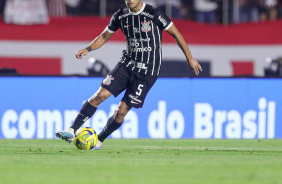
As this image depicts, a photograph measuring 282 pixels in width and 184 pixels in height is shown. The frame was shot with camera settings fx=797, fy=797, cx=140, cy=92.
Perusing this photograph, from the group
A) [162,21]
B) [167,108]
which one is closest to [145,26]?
[162,21]

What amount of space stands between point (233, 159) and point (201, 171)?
1.62m

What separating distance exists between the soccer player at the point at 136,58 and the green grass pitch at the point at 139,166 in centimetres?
63

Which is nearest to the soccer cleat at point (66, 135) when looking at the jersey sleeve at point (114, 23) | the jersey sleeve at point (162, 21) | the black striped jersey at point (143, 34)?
the black striped jersey at point (143, 34)

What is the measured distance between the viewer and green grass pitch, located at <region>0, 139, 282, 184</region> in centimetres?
671

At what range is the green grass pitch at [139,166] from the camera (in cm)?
671

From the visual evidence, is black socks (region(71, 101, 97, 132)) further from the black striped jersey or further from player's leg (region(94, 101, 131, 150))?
the black striped jersey

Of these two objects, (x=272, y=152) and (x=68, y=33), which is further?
(x=68, y=33)

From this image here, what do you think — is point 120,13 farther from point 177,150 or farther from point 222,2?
point 222,2

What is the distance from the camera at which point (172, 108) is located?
581 inches

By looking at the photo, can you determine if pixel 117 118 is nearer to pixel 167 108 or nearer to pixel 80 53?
pixel 80 53

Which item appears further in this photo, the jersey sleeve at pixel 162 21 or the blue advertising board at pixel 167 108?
the blue advertising board at pixel 167 108

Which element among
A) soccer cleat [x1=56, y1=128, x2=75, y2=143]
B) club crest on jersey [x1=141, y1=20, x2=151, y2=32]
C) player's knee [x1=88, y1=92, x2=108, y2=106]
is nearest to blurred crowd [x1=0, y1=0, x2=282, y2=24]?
club crest on jersey [x1=141, y1=20, x2=151, y2=32]

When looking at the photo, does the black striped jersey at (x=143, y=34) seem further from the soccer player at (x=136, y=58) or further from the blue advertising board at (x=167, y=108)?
the blue advertising board at (x=167, y=108)

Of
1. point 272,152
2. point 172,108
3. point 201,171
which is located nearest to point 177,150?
point 272,152
